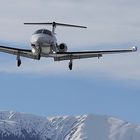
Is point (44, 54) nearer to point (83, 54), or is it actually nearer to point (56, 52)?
point (56, 52)

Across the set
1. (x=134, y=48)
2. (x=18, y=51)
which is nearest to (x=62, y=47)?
(x=18, y=51)

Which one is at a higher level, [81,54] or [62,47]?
[62,47]

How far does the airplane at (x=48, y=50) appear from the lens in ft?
313

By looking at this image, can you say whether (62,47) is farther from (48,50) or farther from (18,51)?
(18,51)

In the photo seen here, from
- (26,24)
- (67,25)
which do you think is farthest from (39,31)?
(67,25)

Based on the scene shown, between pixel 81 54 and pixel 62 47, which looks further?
pixel 81 54

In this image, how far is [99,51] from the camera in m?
103

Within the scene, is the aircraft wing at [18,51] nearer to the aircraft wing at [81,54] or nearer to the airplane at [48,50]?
the airplane at [48,50]

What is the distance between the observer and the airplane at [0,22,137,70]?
95.3m

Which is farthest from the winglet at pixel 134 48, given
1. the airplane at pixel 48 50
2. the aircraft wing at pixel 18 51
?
the aircraft wing at pixel 18 51

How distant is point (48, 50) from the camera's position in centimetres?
9562

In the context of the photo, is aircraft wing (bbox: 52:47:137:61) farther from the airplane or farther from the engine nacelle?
the engine nacelle

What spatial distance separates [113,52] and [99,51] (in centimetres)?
251

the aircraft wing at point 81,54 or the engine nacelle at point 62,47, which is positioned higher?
the engine nacelle at point 62,47
